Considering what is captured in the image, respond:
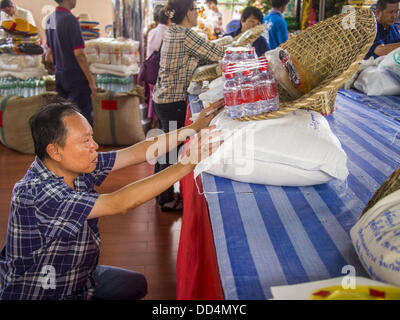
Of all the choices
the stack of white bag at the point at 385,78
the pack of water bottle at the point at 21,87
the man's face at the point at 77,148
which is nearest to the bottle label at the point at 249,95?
the man's face at the point at 77,148

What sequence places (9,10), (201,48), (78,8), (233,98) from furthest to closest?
(78,8) → (9,10) → (201,48) → (233,98)

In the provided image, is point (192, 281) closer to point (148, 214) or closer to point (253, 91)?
point (253, 91)

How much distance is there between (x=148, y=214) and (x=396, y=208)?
7.48 feet

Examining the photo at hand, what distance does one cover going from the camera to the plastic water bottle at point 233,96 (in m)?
1.40

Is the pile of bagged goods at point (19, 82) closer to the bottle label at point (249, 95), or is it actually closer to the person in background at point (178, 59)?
the person in background at point (178, 59)

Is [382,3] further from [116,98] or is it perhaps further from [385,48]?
[116,98]

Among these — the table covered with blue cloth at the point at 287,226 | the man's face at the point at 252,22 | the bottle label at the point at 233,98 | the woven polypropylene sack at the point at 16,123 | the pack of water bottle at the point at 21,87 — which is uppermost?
the man's face at the point at 252,22

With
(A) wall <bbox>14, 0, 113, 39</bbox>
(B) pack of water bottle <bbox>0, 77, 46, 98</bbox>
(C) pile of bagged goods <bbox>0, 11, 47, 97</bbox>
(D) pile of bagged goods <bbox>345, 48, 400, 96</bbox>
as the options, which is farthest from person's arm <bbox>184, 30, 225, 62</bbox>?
(A) wall <bbox>14, 0, 113, 39</bbox>

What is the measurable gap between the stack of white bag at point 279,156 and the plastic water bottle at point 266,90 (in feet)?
0.35

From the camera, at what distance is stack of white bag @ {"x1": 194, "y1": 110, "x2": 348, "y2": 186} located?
48.0 inches

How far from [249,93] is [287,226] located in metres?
0.50

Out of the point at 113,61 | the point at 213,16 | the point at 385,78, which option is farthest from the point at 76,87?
the point at 213,16

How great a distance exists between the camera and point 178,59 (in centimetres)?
263

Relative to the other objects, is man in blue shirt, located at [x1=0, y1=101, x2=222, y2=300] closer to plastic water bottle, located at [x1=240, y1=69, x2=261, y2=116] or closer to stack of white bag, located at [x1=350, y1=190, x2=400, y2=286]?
plastic water bottle, located at [x1=240, y1=69, x2=261, y2=116]
